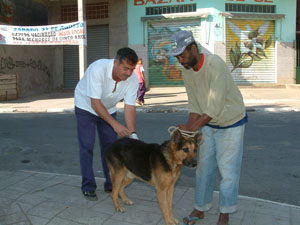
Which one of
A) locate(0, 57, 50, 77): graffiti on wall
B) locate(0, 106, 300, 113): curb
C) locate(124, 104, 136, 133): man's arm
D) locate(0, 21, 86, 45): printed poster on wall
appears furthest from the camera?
locate(0, 57, 50, 77): graffiti on wall

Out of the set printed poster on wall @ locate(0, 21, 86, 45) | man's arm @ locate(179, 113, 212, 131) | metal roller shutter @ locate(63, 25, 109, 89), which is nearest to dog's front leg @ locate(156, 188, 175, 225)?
man's arm @ locate(179, 113, 212, 131)

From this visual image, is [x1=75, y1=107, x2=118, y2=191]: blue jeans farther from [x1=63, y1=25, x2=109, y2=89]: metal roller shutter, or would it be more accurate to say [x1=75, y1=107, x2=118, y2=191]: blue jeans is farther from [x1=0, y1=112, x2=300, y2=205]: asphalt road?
[x1=63, y1=25, x2=109, y2=89]: metal roller shutter

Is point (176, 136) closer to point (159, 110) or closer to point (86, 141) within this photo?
point (86, 141)

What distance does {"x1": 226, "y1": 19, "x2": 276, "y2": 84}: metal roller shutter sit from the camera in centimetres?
1991

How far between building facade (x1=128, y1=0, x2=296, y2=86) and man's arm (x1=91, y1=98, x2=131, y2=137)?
15811mm

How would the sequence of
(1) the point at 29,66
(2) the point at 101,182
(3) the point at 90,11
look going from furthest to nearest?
1. (3) the point at 90,11
2. (1) the point at 29,66
3. (2) the point at 101,182

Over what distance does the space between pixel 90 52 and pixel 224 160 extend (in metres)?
19.6

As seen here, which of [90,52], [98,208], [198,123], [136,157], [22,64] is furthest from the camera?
[90,52]

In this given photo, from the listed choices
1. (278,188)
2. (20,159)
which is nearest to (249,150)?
(278,188)

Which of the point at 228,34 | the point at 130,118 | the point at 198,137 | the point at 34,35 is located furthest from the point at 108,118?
the point at 228,34

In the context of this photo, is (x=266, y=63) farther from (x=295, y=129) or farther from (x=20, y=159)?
(x=20, y=159)

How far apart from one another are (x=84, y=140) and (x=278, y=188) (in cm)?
276

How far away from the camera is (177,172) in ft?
11.6

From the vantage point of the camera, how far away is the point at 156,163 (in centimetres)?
353
